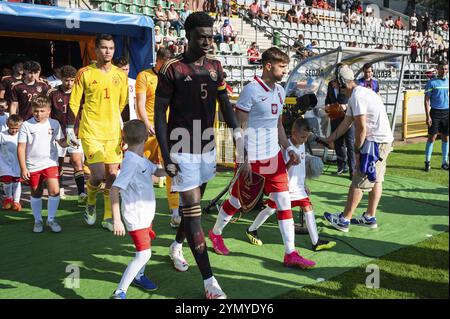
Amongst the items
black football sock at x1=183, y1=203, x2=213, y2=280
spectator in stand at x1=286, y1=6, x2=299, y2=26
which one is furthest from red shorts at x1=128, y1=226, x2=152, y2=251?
spectator in stand at x1=286, y1=6, x2=299, y2=26

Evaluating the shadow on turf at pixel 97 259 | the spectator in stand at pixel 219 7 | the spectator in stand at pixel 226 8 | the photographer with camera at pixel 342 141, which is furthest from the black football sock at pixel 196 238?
the spectator in stand at pixel 226 8

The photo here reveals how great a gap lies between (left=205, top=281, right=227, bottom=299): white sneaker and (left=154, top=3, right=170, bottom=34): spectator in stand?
1503 cm

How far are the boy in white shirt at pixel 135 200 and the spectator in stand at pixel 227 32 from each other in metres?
16.9

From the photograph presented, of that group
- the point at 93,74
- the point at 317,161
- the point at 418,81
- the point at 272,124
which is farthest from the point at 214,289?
the point at 418,81

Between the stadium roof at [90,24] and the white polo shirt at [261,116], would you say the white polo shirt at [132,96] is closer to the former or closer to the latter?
the stadium roof at [90,24]

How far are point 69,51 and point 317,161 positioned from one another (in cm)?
1039

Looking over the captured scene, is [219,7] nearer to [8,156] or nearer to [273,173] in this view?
[8,156]

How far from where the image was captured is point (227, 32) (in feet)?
66.9

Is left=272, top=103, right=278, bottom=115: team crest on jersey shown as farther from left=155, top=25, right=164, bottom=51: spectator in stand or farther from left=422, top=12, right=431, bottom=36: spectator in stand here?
left=422, top=12, right=431, bottom=36: spectator in stand

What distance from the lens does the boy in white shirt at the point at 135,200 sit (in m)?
3.76

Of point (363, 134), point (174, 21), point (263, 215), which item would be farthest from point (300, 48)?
point (263, 215)

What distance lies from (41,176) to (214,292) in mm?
2935

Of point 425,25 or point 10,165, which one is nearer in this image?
point 10,165
